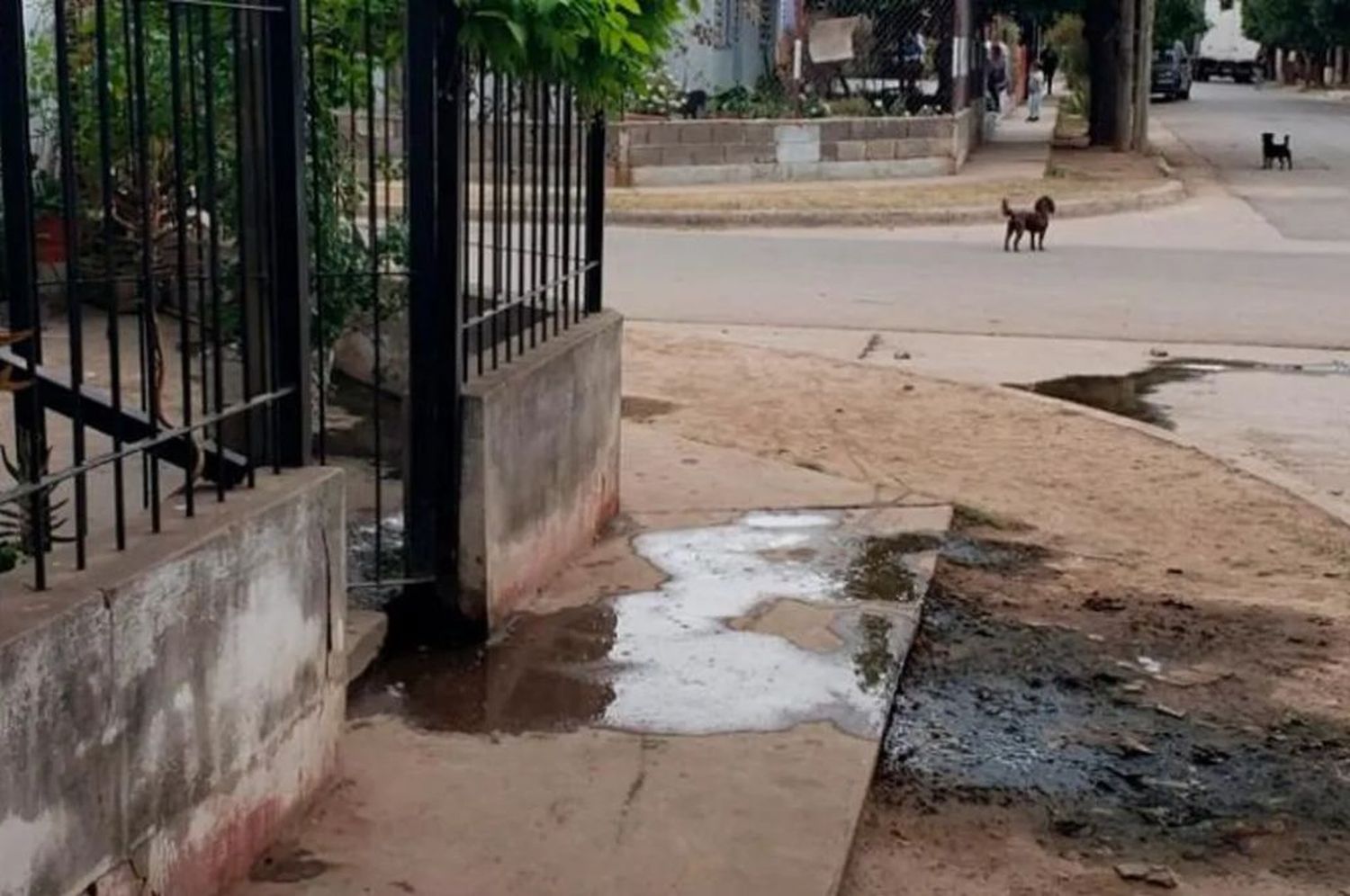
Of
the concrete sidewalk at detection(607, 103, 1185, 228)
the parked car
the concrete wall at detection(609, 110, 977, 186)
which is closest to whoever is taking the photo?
the concrete sidewalk at detection(607, 103, 1185, 228)

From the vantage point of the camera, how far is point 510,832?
4156 mm

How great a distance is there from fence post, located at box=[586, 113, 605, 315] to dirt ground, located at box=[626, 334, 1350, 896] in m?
1.67

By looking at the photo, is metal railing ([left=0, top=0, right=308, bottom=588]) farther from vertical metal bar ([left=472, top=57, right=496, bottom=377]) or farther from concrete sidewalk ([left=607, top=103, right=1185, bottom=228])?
concrete sidewalk ([left=607, top=103, right=1185, bottom=228])

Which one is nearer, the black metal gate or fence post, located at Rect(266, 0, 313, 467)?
fence post, located at Rect(266, 0, 313, 467)

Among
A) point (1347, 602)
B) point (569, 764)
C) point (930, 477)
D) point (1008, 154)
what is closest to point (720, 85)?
point (1008, 154)

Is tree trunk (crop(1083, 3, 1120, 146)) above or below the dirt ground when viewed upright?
above

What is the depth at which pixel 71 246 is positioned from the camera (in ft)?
10.9

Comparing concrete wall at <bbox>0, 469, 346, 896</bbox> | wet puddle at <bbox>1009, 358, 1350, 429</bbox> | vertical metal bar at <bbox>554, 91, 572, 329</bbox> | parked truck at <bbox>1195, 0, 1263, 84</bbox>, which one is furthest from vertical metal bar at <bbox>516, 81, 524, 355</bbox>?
parked truck at <bbox>1195, 0, 1263, 84</bbox>

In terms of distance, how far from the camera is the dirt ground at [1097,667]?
173 inches

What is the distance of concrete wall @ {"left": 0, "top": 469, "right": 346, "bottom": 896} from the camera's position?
302 centimetres

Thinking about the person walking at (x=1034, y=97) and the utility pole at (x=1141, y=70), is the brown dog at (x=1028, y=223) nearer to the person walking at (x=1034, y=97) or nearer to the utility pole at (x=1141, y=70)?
the utility pole at (x=1141, y=70)

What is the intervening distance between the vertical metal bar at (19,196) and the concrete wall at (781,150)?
1916cm

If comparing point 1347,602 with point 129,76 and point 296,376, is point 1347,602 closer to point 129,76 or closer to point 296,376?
point 296,376

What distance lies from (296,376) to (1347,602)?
4.07 meters
